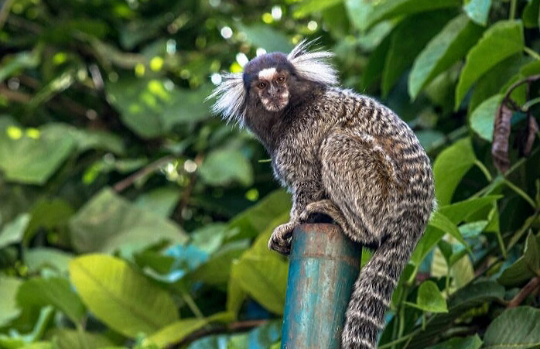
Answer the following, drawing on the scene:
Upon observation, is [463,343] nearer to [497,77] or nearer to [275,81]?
[275,81]

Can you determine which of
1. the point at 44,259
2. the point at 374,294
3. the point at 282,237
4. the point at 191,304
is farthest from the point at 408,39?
the point at 44,259

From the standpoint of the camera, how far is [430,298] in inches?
112

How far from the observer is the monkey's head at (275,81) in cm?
312

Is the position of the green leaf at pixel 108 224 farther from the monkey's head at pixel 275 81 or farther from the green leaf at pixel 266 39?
the monkey's head at pixel 275 81

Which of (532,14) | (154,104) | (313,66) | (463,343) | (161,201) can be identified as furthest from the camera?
(154,104)

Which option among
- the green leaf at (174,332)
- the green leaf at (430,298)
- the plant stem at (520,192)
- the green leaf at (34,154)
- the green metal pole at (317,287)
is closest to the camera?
the green metal pole at (317,287)

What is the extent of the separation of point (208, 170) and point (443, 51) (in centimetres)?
185

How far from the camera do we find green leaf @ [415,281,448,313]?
279 centimetres

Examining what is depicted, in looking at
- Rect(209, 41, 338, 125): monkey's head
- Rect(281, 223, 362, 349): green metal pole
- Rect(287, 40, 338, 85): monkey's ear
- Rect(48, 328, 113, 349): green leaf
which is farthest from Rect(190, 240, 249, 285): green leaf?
Rect(281, 223, 362, 349): green metal pole

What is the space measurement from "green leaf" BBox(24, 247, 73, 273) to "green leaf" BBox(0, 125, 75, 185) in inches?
17.3

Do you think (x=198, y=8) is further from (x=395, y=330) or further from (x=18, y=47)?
(x=395, y=330)

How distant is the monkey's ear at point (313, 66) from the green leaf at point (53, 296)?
1.67m

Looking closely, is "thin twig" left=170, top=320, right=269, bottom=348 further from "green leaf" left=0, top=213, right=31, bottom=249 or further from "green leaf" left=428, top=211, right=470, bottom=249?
"green leaf" left=428, top=211, right=470, bottom=249

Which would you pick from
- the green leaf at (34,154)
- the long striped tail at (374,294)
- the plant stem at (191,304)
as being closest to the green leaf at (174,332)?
the plant stem at (191,304)
